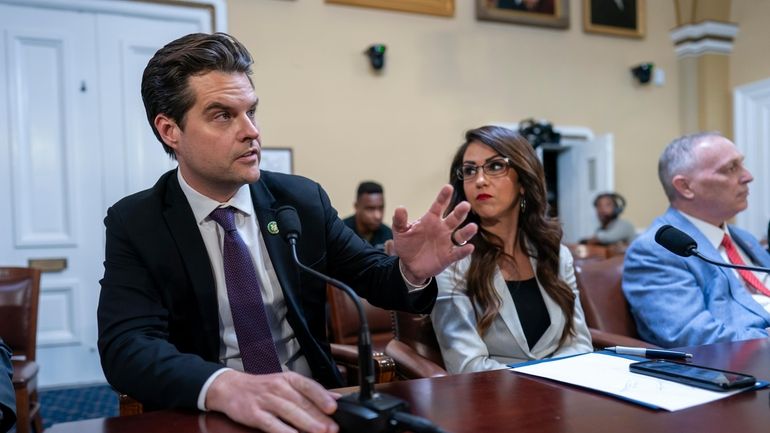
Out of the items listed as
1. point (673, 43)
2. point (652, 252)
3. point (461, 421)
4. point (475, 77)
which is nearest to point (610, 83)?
point (673, 43)

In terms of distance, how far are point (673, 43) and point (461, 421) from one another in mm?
7209

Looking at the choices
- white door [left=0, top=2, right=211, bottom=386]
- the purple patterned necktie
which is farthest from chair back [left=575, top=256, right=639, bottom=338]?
white door [left=0, top=2, right=211, bottom=386]

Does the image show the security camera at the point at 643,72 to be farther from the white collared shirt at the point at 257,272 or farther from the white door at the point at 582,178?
the white collared shirt at the point at 257,272

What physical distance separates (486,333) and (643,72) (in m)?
5.79

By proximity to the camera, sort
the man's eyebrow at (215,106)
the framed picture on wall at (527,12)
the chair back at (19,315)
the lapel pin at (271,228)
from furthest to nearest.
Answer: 1. the framed picture on wall at (527,12)
2. the chair back at (19,315)
3. the lapel pin at (271,228)
4. the man's eyebrow at (215,106)

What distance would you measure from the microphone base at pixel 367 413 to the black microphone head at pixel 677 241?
0.92 m

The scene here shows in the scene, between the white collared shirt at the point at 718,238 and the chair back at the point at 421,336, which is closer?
the chair back at the point at 421,336

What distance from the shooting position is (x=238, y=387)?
1.00 meters

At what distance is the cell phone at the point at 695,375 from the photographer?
3.55 ft

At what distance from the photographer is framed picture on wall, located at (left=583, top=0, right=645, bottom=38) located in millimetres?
6535

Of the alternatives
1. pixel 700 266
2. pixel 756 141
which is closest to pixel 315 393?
pixel 700 266

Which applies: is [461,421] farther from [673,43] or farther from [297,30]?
[673,43]

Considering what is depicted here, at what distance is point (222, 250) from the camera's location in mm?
1538

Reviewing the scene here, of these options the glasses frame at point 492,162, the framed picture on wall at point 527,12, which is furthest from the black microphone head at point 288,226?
the framed picture on wall at point 527,12
